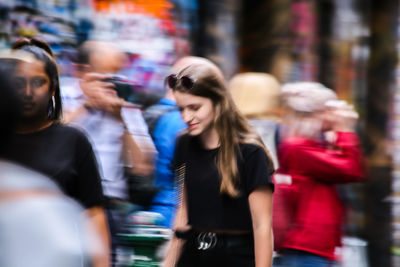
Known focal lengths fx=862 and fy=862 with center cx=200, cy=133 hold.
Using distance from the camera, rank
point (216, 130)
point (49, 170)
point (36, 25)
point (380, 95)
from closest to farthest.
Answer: point (49, 170)
point (216, 130)
point (36, 25)
point (380, 95)

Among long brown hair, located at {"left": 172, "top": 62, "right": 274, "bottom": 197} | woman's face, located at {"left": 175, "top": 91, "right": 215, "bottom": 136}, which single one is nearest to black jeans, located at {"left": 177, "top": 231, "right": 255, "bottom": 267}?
long brown hair, located at {"left": 172, "top": 62, "right": 274, "bottom": 197}

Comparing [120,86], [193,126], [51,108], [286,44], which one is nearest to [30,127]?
[51,108]

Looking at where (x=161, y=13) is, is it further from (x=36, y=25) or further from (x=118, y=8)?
(x=36, y=25)

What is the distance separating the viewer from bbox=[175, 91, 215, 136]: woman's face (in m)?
4.03

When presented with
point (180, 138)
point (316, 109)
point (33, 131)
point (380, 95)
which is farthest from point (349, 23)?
point (33, 131)

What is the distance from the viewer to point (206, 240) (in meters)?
3.90

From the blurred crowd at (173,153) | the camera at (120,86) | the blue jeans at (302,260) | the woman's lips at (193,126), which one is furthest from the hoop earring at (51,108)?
the blue jeans at (302,260)

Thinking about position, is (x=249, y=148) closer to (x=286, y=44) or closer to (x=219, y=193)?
(x=219, y=193)

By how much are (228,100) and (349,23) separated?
605 centimetres

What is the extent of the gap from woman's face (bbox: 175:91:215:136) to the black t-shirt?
0.59m

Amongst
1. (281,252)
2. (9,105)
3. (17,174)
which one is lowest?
(281,252)

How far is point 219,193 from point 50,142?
2.79ft

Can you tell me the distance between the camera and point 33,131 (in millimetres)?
3516

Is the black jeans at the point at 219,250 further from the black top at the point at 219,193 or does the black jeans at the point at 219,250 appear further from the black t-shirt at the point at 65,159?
the black t-shirt at the point at 65,159
